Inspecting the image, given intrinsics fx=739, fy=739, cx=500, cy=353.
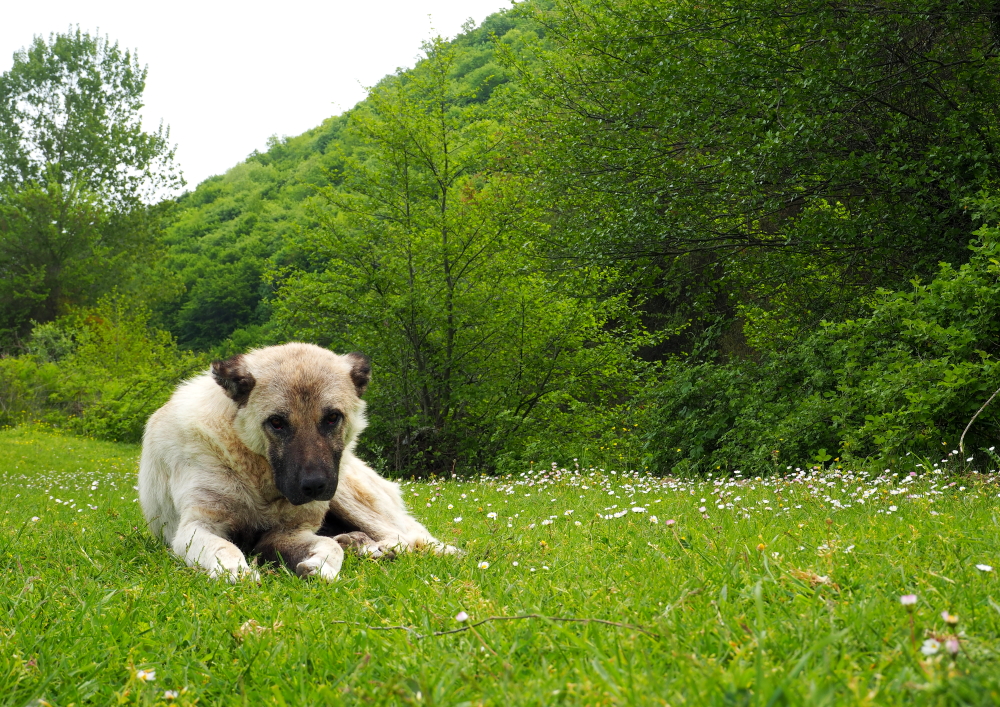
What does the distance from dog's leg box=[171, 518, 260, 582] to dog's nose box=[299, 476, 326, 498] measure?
0.49 metres

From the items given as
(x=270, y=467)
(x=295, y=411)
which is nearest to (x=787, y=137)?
(x=295, y=411)

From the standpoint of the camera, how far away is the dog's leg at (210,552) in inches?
149

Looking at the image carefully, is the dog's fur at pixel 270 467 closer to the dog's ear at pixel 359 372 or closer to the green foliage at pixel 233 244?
the dog's ear at pixel 359 372

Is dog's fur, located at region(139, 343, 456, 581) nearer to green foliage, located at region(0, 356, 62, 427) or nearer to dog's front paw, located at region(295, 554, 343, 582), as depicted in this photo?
dog's front paw, located at region(295, 554, 343, 582)

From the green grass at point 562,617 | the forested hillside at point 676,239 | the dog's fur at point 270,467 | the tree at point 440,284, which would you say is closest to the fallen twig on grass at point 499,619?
the green grass at point 562,617

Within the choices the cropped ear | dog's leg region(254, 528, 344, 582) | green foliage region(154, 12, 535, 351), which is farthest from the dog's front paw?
green foliage region(154, 12, 535, 351)

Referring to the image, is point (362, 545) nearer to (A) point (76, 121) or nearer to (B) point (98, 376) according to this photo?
(B) point (98, 376)

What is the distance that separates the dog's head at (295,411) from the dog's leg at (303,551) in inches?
10.5

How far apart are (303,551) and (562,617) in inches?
96.7

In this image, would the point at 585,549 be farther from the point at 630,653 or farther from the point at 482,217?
the point at 482,217

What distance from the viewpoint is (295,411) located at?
4609 millimetres


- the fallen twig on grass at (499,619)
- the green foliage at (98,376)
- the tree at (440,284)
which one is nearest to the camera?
the fallen twig on grass at (499,619)

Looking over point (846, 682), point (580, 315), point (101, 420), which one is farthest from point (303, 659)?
point (101, 420)

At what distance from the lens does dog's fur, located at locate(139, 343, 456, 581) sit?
4.42m
